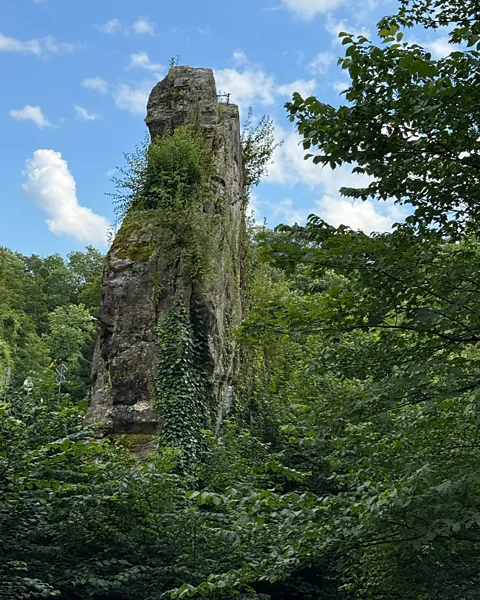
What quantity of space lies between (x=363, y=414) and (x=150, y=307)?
773 centimetres

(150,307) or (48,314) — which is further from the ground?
(48,314)

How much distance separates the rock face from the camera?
11.0m

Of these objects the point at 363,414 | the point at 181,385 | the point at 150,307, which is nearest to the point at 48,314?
the point at 150,307

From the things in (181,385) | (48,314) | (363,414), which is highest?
(48,314)

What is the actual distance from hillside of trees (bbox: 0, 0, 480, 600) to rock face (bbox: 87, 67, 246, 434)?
14.8 ft

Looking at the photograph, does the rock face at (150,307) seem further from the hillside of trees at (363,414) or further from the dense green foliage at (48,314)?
the dense green foliage at (48,314)

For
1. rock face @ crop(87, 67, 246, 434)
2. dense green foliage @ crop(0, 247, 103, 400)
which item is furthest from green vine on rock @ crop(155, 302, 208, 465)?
dense green foliage @ crop(0, 247, 103, 400)

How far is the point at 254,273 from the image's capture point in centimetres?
1742

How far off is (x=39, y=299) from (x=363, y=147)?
47.7 meters

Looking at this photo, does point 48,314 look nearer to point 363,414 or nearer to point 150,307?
point 150,307

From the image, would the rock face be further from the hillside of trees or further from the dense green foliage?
the dense green foliage

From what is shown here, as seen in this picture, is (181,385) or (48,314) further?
(48,314)

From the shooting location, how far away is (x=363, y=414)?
444cm

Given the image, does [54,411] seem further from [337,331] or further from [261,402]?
[261,402]
